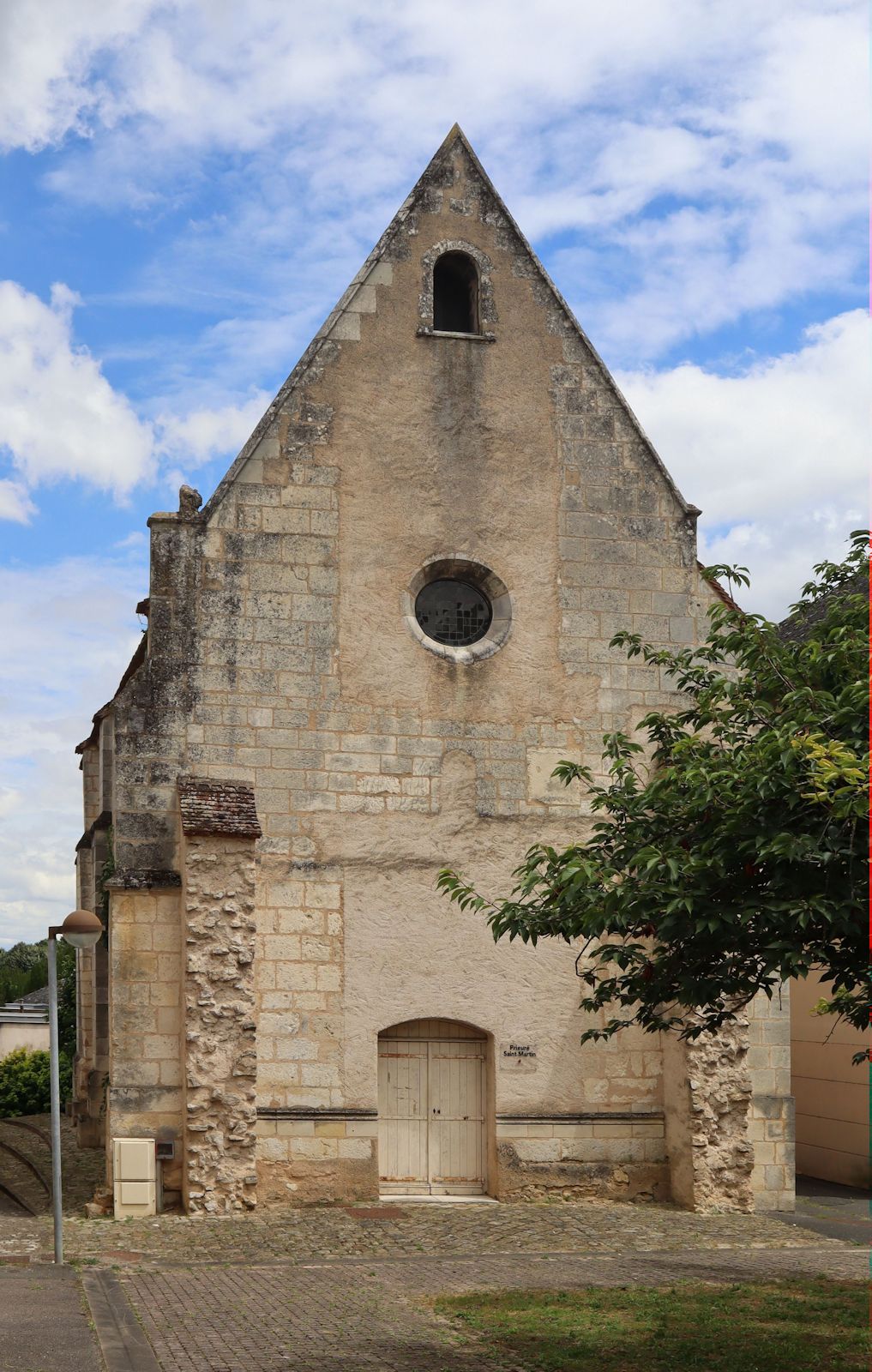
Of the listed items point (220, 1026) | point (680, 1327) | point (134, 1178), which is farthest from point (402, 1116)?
point (680, 1327)

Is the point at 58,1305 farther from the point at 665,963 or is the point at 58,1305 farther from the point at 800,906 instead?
the point at 800,906

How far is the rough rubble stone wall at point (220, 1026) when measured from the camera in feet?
49.0

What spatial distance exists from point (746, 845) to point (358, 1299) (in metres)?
5.22

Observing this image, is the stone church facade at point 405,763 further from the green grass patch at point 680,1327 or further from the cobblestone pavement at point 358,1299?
the green grass patch at point 680,1327

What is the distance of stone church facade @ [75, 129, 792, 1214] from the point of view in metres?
15.5

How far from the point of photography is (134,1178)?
14875mm

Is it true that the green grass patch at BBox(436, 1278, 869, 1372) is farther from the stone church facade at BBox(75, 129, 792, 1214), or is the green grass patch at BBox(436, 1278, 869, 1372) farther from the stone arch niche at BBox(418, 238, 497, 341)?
the stone arch niche at BBox(418, 238, 497, 341)

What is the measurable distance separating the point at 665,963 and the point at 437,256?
35.5ft

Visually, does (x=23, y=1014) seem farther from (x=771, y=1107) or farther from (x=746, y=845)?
(x=746, y=845)

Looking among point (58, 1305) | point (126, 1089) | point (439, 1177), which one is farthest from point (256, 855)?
point (58, 1305)

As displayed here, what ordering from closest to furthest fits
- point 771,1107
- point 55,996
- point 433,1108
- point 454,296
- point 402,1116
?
point 55,996, point 402,1116, point 433,1108, point 771,1107, point 454,296

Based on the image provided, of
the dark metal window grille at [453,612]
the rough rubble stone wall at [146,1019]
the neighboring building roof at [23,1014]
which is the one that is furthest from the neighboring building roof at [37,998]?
the dark metal window grille at [453,612]

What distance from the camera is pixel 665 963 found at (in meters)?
9.23

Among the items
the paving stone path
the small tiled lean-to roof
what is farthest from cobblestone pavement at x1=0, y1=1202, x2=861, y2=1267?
the small tiled lean-to roof
